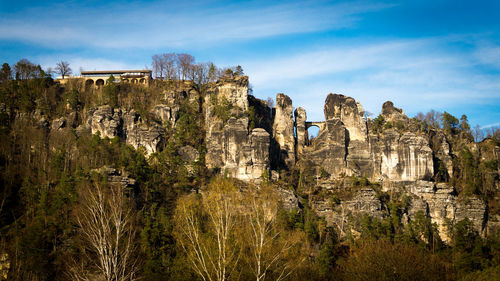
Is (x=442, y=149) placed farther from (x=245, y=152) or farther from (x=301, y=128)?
(x=245, y=152)

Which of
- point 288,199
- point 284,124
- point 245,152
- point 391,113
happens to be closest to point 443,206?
point 391,113

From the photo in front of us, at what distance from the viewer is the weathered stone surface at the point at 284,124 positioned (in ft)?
227

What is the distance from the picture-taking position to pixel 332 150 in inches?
2611

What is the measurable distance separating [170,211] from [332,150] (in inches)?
957

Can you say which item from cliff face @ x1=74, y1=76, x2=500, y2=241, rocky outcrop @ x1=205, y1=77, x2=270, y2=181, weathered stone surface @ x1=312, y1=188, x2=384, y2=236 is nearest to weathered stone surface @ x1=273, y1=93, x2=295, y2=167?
cliff face @ x1=74, y1=76, x2=500, y2=241

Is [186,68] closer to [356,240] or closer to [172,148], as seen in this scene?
[172,148]

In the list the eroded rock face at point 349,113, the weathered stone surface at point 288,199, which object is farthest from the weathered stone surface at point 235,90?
the weathered stone surface at point 288,199

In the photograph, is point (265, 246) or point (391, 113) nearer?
point (265, 246)

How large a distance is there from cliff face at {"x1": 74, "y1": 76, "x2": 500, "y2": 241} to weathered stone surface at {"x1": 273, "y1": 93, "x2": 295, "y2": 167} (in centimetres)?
13

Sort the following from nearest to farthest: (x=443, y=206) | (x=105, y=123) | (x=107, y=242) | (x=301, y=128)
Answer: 1. (x=107, y=242)
2. (x=443, y=206)
3. (x=105, y=123)
4. (x=301, y=128)

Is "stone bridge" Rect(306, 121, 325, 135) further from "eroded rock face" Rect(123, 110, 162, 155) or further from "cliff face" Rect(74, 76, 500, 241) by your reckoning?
"eroded rock face" Rect(123, 110, 162, 155)

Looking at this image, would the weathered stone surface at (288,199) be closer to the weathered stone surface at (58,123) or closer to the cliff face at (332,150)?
the cliff face at (332,150)

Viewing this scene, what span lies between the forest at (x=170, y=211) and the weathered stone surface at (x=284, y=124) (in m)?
4.56

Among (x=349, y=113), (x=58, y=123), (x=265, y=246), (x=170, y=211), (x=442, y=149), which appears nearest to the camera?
(x=265, y=246)
